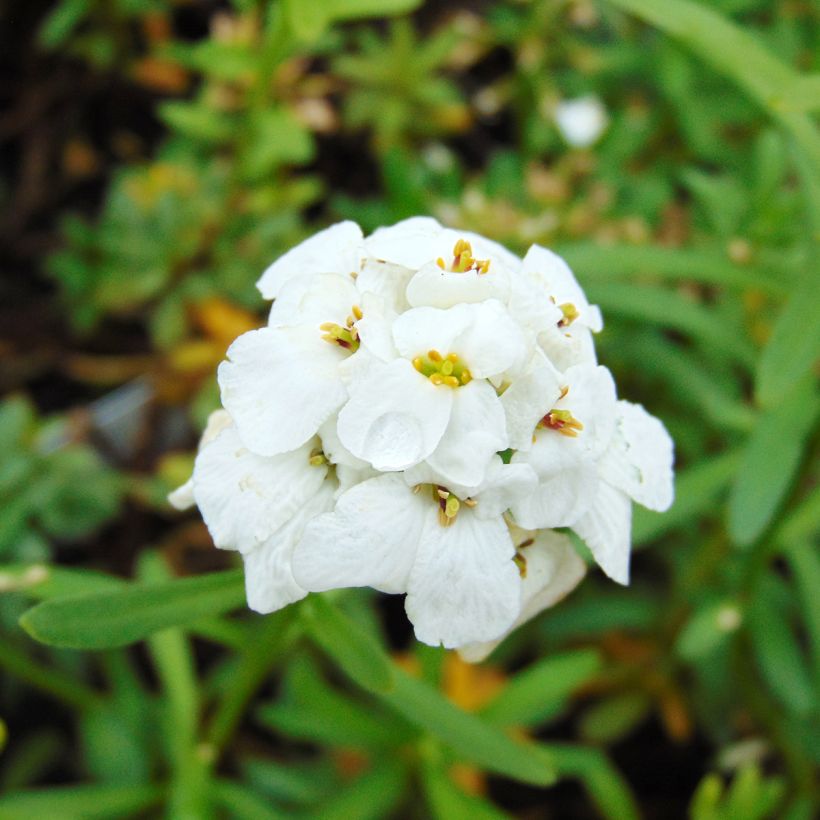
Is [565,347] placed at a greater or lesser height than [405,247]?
lesser

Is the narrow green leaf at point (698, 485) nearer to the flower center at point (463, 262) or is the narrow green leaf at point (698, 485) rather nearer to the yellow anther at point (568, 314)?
the yellow anther at point (568, 314)

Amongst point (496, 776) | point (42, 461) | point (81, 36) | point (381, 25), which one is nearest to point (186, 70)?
point (81, 36)

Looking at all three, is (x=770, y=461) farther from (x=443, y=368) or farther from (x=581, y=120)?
(x=581, y=120)

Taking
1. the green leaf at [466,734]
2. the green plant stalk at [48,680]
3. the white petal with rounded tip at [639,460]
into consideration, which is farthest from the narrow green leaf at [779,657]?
the green plant stalk at [48,680]

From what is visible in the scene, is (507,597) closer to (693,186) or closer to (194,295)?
(693,186)

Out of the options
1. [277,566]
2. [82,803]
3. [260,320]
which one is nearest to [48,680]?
[82,803]

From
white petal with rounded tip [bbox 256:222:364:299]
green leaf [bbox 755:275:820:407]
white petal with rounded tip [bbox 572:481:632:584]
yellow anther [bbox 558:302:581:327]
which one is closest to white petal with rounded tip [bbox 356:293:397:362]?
white petal with rounded tip [bbox 256:222:364:299]

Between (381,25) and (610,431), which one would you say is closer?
(610,431)

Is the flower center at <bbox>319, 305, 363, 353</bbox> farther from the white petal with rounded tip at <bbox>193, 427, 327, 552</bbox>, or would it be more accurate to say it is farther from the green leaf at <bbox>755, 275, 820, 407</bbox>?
the green leaf at <bbox>755, 275, 820, 407</bbox>
